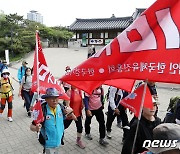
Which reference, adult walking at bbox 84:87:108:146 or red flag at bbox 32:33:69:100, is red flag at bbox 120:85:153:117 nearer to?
red flag at bbox 32:33:69:100

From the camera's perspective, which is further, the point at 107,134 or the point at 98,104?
the point at 107,134

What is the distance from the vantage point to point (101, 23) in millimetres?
34906

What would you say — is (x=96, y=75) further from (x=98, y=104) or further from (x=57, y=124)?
(x=98, y=104)

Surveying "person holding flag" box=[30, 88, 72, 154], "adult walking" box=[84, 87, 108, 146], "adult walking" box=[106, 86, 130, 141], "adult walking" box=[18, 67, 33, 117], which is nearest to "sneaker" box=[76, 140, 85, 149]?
A: "adult walking" box=[84, 87, 108, 146]

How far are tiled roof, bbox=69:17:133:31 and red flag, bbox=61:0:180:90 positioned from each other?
30.5 m

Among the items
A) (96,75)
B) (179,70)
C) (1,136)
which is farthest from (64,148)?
(179,70)

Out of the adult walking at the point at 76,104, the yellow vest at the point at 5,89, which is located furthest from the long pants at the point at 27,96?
the adult walking at the point at 76,104

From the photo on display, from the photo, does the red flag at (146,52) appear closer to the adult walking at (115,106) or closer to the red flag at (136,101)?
the red flag at (136,101)

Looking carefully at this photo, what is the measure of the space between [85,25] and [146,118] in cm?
3354

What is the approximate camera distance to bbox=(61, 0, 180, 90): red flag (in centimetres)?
213

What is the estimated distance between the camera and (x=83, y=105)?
5.27 metres

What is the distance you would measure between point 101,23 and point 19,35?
13.5 meters

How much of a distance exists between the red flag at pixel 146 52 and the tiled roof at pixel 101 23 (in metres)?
30.5

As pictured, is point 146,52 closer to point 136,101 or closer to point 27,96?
point 136,101
